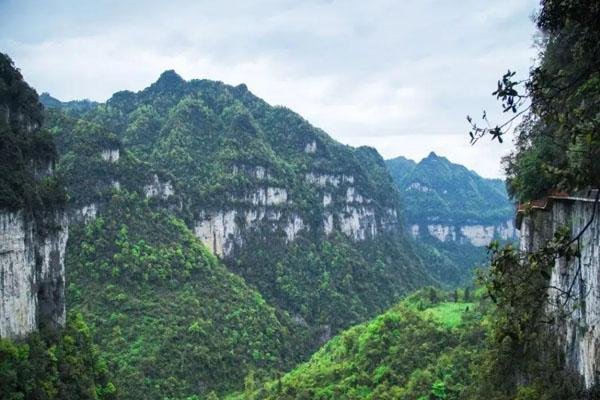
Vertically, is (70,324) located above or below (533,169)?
below

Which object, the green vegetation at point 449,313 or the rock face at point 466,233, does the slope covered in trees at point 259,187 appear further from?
the rock face at point 466,233

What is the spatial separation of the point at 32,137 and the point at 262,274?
63821 mm

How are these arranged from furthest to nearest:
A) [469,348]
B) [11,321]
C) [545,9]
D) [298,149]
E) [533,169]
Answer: [298,149], [469,348], [11,321], [533,169], [545,9]

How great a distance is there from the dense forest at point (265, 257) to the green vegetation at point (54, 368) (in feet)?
0.35

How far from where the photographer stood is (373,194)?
140m

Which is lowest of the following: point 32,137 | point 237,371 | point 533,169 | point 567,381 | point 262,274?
point 237,371

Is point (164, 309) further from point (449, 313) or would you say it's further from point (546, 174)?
point (546, 174)

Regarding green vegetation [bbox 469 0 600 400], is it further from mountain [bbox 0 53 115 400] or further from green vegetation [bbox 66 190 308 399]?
green vegetation [bbox 66 190 308 399]

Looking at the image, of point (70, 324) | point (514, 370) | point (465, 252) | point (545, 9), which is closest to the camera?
point (545, 9)

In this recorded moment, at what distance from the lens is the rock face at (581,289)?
13031 mm

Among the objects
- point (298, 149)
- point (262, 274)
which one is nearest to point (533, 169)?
point (262, 274)

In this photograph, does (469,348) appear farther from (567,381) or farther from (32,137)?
(32,137)

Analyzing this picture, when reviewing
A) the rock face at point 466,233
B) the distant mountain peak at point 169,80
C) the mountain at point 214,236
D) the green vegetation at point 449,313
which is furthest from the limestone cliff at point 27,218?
the rock face at point 466,233

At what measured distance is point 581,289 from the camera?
14.1 m
